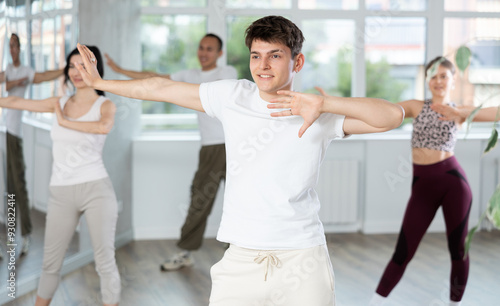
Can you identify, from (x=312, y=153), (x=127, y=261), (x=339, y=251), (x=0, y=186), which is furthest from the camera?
(x=339, y=251)

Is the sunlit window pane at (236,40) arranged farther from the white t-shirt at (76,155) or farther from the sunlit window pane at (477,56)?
the white t-shirt at (76,155)

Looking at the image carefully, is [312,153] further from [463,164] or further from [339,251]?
[463,164]

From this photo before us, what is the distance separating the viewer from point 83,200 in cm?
301

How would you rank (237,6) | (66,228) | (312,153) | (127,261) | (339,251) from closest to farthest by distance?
(312,153) → (66,228) → (127,261) → (339,251) → (237,6)

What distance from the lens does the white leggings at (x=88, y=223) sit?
9.86 ft

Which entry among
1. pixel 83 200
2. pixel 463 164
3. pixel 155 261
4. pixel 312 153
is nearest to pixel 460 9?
pixel 463 164

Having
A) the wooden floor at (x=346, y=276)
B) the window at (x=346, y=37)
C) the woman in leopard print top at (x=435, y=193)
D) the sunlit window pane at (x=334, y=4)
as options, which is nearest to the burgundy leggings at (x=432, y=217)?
the woman in leopard print top at (x=435, y=193)

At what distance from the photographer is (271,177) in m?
1.80

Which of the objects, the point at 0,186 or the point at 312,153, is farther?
the point at 0,186

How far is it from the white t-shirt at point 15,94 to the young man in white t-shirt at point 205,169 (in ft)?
3.06

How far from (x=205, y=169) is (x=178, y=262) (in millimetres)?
675

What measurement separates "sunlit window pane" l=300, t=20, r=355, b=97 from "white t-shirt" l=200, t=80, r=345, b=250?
12.7ft

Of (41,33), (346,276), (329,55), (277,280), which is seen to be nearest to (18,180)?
(41,33)

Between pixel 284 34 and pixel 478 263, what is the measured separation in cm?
338
